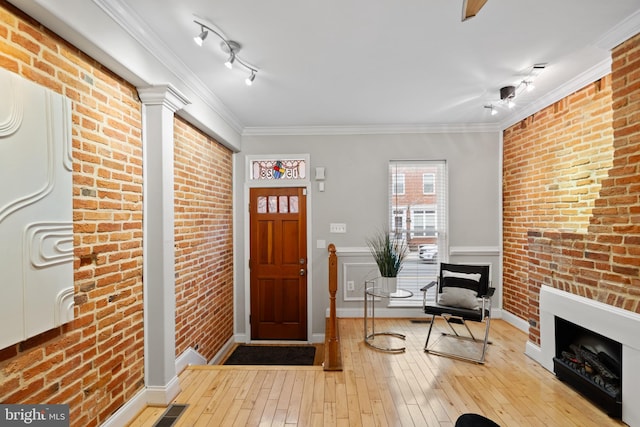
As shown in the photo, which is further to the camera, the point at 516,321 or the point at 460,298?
the point at 516,321

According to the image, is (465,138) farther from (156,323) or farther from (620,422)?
(156,323)

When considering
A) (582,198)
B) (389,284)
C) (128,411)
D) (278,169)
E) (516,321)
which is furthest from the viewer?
(278,169)

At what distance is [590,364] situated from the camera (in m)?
2.57

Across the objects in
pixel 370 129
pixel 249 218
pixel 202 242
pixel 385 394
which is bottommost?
pixel 385 394

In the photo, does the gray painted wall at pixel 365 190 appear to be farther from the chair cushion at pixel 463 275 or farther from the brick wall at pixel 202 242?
the chair cushion at pixel 463 275

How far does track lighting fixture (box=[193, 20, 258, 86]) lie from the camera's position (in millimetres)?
2173

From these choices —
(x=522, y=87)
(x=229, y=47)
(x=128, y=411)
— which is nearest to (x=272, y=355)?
(x=128, y=411)

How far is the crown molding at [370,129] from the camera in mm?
4570

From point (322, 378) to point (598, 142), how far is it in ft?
10.3

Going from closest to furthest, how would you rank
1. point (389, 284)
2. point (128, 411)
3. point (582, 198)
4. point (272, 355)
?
point (128, 411) < point (582, 198) < point (389, 284) < point (272, 355)

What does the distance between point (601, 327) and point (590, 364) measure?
346 mm

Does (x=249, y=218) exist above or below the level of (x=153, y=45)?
below

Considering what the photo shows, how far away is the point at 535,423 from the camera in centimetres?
225

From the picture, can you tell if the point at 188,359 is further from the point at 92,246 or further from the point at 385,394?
the point at 385,394
